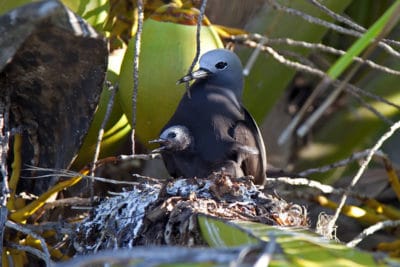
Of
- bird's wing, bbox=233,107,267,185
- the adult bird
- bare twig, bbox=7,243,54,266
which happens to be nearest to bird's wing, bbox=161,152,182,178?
the adult bird

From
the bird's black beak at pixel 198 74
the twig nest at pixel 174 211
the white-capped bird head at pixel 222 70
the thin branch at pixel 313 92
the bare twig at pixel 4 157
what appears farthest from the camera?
A: the white-capped bird head at pixel 222 70

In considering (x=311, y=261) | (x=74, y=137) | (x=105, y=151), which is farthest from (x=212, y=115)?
(x=311, y=261)

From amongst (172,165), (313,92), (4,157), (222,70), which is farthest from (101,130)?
(313,92)

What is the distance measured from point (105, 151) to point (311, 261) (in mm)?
1372

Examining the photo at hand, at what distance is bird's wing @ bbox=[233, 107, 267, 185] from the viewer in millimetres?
2307

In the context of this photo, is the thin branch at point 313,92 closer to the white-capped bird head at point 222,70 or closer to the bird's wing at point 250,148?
the white-capped bird head at point 222,70

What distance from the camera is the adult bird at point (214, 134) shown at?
2.30m

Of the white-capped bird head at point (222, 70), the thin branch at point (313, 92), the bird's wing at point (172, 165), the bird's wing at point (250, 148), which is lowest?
the bird's wing at point (172, 165)

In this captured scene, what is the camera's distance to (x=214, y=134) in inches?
93.0

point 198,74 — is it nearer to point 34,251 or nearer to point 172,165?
point 172,165

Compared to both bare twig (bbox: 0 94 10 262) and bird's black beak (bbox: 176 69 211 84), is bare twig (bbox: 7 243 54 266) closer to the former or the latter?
Result: bare twig (bbox: 0 94 10 262)

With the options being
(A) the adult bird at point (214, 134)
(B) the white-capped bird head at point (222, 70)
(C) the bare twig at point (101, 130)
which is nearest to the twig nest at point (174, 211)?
(C) the bare twig at point (101, 130)

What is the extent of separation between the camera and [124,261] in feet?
2.75

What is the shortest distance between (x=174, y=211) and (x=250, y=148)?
0.61 m
